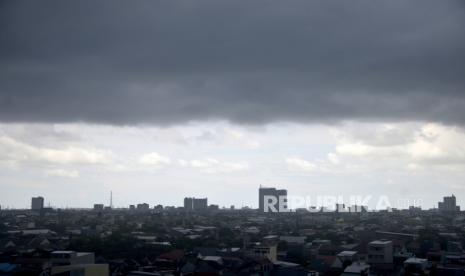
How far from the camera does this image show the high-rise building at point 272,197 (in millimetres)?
156000

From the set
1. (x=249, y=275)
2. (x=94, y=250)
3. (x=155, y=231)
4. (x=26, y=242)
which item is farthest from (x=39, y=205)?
(x=249, y=275)

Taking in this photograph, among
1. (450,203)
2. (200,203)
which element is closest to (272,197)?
(200,203)

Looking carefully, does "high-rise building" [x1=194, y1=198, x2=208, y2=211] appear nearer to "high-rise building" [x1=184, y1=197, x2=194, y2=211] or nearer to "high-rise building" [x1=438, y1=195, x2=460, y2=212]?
"high-rise building" [x1=184, y1=197, x2=194, y2=211]

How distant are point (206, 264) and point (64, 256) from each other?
286 inches

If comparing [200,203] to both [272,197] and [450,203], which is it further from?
[450,203]

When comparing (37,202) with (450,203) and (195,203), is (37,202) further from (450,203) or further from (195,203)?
(450,203)

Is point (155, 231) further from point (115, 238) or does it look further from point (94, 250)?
point (94, 250)

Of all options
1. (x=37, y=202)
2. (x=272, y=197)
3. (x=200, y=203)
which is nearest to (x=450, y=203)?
(x=272, y=197)

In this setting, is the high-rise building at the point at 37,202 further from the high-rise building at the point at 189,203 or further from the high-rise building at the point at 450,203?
the high-rise building at the point at 450,203

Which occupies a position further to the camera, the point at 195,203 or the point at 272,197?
the point at 195,203

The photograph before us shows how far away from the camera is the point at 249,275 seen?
26859mm

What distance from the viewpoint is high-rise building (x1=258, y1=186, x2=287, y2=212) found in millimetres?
156000

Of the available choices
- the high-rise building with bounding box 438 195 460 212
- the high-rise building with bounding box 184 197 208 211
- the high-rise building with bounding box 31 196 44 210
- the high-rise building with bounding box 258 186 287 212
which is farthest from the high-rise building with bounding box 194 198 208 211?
the high-rise building with bounding box 438 195 460 212

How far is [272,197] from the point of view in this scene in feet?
514
